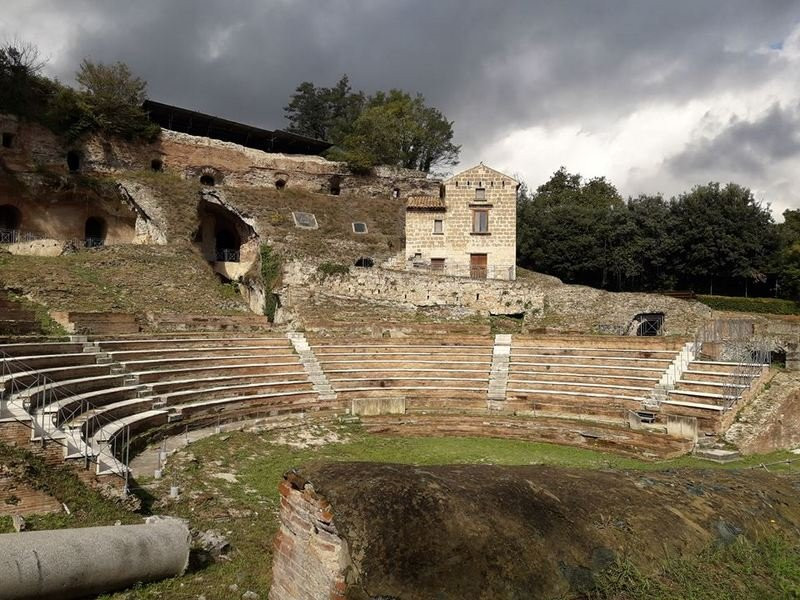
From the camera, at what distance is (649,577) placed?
12.7 feet

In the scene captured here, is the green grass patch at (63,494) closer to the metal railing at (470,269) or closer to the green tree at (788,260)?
the metal railing at (470,269)

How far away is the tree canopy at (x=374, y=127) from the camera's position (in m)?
40.9

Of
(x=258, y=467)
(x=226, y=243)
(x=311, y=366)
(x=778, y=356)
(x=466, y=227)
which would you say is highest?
(x=466, y=227)

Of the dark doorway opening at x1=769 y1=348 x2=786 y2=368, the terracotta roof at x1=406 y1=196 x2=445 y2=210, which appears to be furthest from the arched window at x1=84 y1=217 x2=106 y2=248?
the dark doorway opening at x1=769 y1=348 x2=786 y2=368

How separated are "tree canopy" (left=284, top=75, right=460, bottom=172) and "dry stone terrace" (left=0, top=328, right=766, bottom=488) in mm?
22697

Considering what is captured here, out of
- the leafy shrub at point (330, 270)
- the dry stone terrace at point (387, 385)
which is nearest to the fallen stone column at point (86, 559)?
the dry stone terrace at point (387, 385)

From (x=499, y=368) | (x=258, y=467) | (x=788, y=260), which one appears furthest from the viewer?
(x=788, y=260)

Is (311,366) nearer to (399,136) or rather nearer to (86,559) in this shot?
(86,559)

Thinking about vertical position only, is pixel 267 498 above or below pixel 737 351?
below

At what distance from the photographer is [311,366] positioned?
59.2 ft

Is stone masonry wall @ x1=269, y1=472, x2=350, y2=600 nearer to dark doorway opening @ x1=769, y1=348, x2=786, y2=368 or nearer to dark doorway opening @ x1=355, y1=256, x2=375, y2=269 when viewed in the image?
dark doorway opening @ x1=769, y1=348, x2=786, y2=368

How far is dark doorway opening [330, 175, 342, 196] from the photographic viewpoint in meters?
38.2

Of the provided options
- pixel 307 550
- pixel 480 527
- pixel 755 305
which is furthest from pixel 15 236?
pixel 755 305

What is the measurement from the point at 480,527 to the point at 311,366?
47.9 ft
